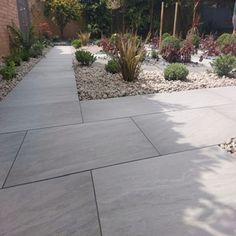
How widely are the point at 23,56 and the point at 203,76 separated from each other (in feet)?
18.4

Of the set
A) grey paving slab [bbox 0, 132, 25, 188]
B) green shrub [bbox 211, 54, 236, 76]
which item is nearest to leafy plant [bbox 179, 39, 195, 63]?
green shrub [bbox 211, 54, 236, 76]

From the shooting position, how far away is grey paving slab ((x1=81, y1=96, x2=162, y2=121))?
3607mm

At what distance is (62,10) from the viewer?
50.5ft

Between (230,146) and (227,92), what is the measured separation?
2.27m

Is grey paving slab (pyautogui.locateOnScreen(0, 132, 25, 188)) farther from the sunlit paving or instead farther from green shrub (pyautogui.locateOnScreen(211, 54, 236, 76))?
green shrub (pyautogui.locateOnScreen(211, 54, 236, 76))

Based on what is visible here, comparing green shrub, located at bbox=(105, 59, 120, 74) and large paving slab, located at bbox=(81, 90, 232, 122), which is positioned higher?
green shrub, located at bbox=(105, 59, 120, 74)

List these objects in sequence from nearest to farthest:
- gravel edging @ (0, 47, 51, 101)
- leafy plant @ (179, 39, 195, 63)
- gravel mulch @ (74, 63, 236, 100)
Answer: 1. gravel mulch @ (74, 63, 236, 100)
2. gravel edging @ (0, 47, 51, 101)
3. leafy plant @ (179, 39, 195, 63)

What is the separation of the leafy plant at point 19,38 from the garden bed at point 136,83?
3546 mm

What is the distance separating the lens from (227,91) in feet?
15.3

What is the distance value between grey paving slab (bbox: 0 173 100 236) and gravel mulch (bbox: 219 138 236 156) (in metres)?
1.44

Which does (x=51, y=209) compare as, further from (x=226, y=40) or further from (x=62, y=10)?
(x=62, y=10)

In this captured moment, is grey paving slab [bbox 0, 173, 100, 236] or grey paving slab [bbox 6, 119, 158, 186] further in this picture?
grey paving slab [bbox 6, 119, 158, 186]

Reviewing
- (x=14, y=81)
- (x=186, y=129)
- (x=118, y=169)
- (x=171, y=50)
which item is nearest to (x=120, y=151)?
(x=118, y=169)

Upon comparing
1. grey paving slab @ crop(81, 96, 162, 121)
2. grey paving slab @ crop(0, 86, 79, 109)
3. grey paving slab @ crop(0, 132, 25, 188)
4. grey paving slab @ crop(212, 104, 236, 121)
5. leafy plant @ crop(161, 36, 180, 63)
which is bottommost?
grey paving slab @ crop(0, 132, 25, 188)
